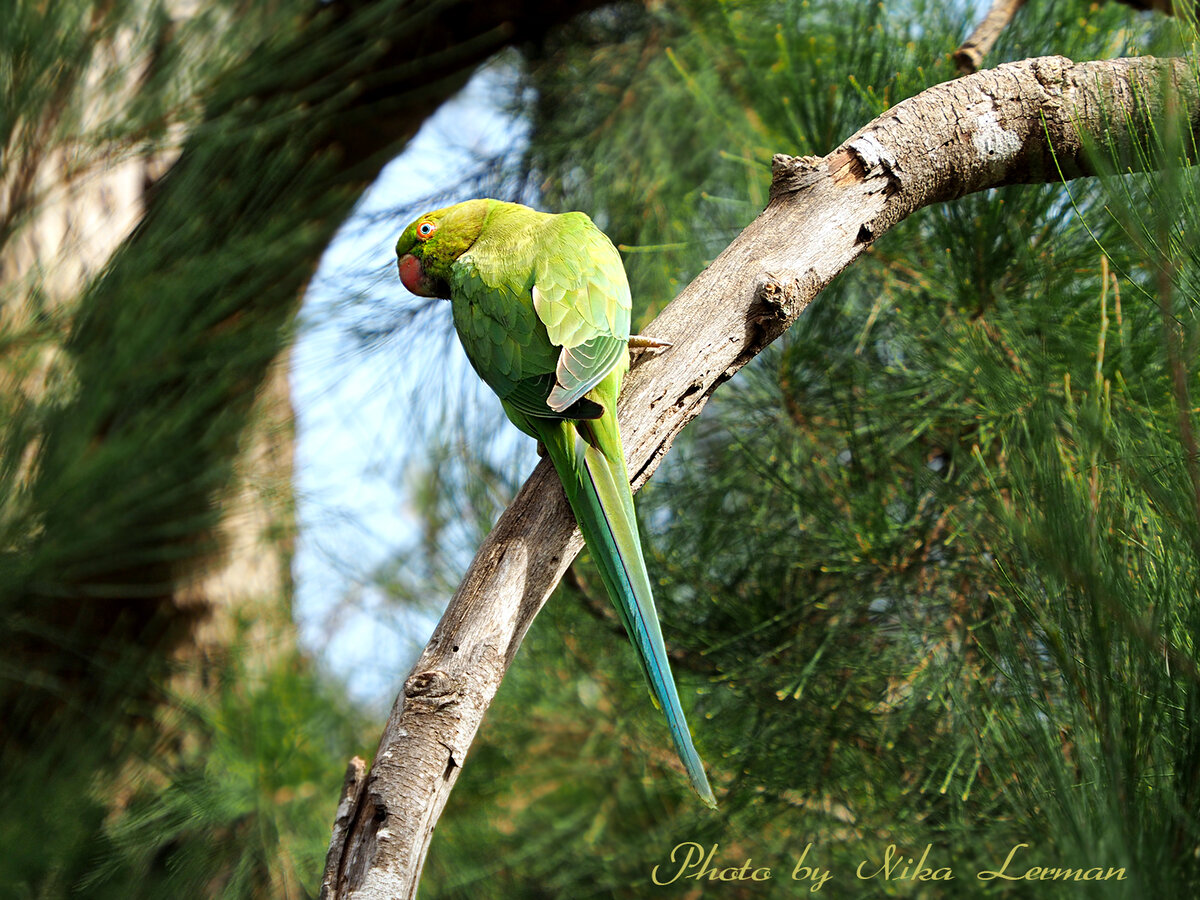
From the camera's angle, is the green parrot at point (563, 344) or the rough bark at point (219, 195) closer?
the green parrot at point (563, 344)

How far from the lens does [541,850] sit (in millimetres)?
2100

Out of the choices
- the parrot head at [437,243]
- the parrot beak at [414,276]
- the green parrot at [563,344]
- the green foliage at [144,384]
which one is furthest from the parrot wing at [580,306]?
the green foliage at [144,384]

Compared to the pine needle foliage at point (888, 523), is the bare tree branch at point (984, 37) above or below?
above

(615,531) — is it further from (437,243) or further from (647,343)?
(437,243)

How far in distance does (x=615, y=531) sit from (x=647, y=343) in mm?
237

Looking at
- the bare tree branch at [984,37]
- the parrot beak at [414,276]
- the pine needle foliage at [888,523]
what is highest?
the bare tree branch at [984,37]

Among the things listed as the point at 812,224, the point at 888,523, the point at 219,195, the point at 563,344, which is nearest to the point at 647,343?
the point at 563,344

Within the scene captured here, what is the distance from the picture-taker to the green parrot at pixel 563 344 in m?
0.91

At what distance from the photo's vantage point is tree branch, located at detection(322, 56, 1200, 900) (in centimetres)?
87

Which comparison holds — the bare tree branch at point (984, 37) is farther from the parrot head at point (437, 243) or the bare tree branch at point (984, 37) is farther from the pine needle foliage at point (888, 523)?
the parrot head at point (437, 243)

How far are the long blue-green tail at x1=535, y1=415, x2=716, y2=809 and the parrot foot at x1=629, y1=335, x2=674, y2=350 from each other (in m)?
0.11

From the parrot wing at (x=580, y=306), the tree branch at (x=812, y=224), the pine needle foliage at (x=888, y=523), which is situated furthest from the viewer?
the parrot wing at (x=580, y=306)

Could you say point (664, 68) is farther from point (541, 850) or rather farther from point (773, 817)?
point (541, 850)

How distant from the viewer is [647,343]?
100 cm
